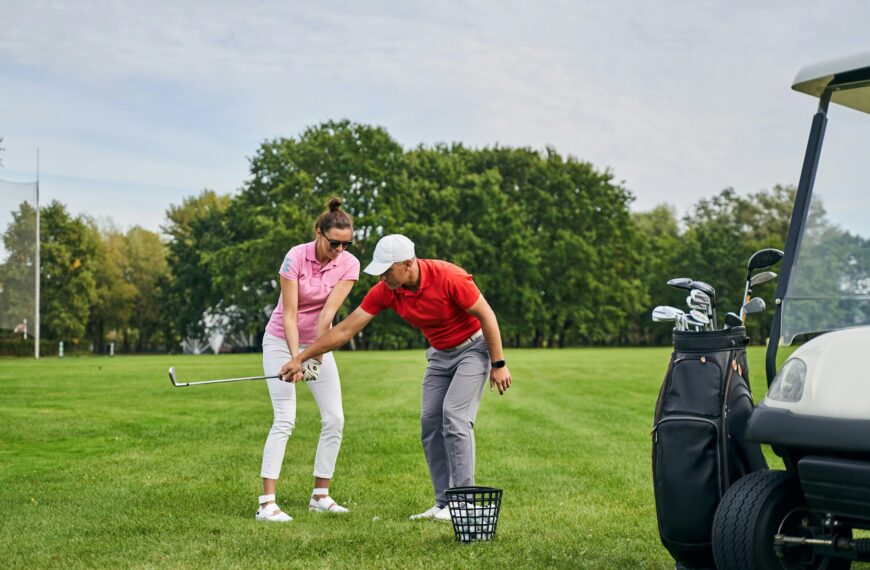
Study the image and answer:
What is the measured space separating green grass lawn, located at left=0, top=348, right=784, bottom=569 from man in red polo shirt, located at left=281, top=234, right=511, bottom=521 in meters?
0.49

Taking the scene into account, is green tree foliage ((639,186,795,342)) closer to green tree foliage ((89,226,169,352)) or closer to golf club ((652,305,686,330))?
green tree foliage ((89,226,169,352))

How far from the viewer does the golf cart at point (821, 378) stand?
168 inches

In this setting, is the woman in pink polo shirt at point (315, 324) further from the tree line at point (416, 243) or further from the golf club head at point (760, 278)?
the tree line at point (416, 243)

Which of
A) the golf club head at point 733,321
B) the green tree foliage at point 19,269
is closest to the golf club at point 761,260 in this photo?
the golf club head at point 733,321

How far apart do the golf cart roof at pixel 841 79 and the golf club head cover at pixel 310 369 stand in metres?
3.60

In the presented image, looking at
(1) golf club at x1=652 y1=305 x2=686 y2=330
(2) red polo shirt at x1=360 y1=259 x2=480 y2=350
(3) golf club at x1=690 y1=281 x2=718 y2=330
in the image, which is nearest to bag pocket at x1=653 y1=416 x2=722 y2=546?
(1) golf club at x1=652 y1=305 x2=686 y2=330

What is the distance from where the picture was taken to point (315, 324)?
7719 mm

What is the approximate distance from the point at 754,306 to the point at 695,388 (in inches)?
19.2

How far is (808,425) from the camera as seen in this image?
4.31m

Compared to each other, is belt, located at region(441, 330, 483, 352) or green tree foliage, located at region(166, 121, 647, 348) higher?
green tree foliage, located at region(166, 121, 647, 348)

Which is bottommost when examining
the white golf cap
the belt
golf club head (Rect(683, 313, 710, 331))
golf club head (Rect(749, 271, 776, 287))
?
the belt

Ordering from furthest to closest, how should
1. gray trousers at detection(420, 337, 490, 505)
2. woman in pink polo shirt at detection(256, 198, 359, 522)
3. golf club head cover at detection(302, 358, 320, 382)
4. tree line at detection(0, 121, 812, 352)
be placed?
tree line at detection(0, 121, 812, 352) → woman in pink polo shirt at detection(256, 198, 359, 522) → golf club head cover at detection(302, 358, 320, 382) → gray trousers at detection(420, 337, 490, 505)

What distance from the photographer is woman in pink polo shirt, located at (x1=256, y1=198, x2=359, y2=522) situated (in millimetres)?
7574

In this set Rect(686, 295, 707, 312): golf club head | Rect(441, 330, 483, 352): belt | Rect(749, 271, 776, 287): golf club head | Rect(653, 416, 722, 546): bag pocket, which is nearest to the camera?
Rect(653, 416, 722, 546): bag pocket
